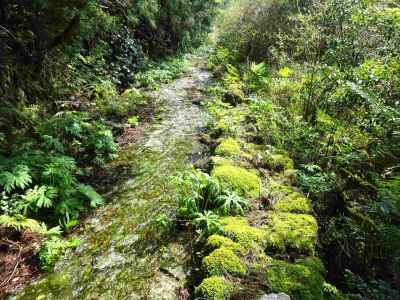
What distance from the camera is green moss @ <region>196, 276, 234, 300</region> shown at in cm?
274

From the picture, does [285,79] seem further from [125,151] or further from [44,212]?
[44,212]

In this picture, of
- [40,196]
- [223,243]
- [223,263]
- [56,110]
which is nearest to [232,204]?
[223,243]

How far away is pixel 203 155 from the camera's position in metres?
5.95

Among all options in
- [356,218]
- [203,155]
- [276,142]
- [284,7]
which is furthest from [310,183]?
[284,7]

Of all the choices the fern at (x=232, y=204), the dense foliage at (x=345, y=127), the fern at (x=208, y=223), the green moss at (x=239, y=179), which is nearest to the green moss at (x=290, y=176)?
the dense foliage at (x=345, y=127)

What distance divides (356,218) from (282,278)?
148 cm

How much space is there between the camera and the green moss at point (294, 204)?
4051 mm

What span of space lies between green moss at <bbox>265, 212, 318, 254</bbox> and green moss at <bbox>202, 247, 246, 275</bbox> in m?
0.54

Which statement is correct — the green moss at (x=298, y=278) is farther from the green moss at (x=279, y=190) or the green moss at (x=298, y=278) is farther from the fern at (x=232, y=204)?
the green moss at (x=279, y=190)

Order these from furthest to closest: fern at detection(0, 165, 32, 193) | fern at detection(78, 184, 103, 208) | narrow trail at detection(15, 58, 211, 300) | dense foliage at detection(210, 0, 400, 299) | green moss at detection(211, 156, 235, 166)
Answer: green moss at detection(211, 156, 235, 166), fern at detection(78, 184, 103, 208), fern at detection(0, 165, 32, 193), dense foliage at detection(210, 0, 400, 299), narrow trail at detection(15, 58, 211, 300)

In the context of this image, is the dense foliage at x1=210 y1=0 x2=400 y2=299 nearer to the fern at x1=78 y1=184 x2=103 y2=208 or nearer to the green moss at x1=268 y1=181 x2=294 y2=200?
the green moss at x1=268 y1=181 x2=294 y2=200

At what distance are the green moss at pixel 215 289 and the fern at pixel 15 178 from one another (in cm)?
256

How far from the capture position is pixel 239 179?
455cm

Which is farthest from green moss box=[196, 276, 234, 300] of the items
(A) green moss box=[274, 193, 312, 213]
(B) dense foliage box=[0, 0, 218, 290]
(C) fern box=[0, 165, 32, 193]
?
(C) fern box=[0, 165, 32, 193]
